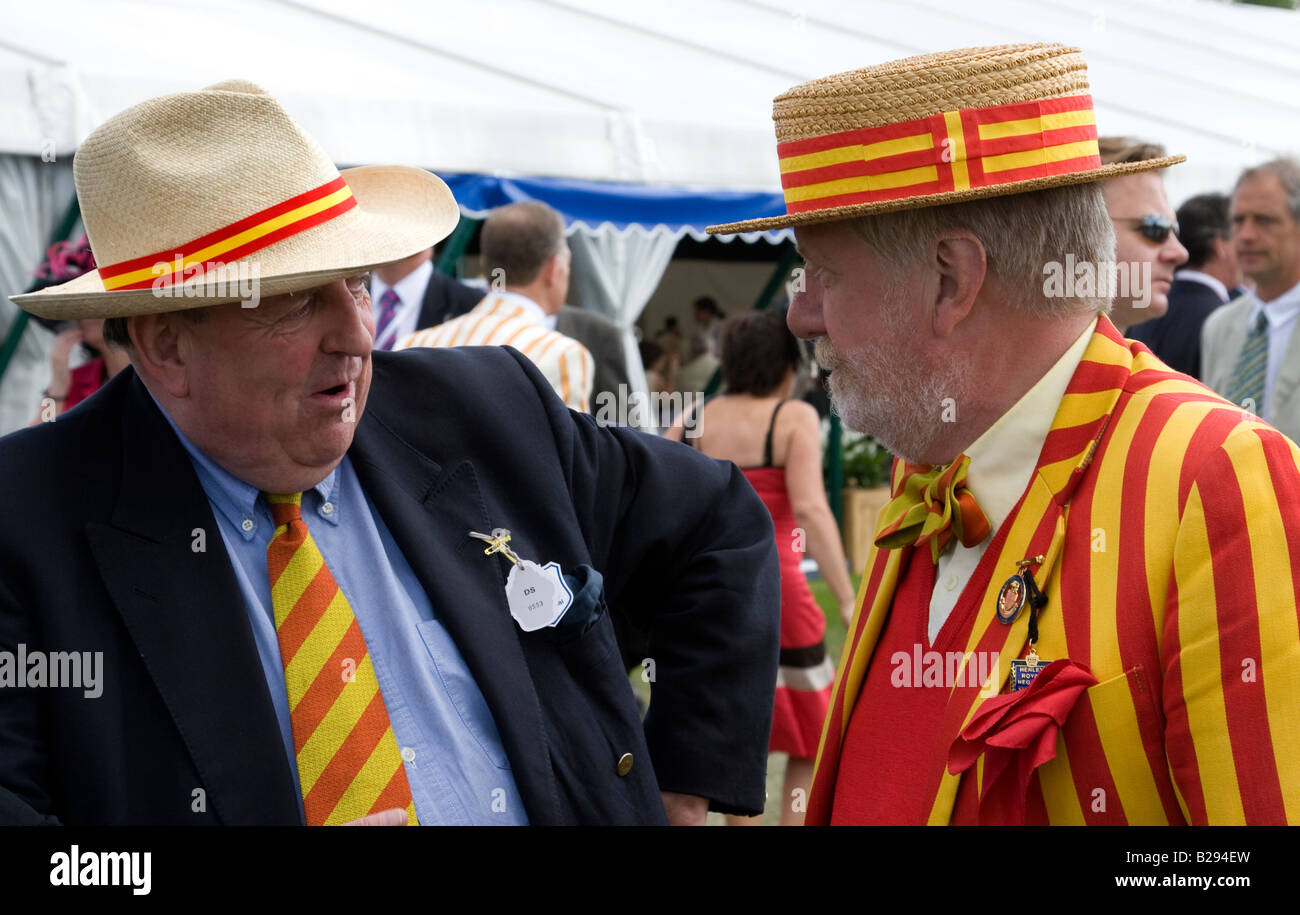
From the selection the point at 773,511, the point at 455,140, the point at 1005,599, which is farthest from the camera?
the point at 455,140

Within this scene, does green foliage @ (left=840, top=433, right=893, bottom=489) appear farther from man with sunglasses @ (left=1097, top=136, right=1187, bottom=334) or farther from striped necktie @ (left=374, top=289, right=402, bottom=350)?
man with sunglasses @ (left=1097, top=136, right=1187, bottom=334)

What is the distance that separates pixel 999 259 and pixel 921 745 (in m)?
0.63

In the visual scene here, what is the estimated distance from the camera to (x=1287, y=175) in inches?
193

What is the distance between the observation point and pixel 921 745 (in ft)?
5.59

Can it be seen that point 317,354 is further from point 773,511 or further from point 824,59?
point 824,59

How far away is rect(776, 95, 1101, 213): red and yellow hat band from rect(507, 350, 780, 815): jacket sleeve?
68 cm

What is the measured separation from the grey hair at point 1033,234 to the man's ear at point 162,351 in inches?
41.6

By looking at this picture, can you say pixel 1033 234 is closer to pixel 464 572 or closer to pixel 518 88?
pixel 464 572

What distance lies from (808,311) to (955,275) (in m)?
0.23

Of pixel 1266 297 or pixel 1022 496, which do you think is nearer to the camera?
pixel 1022 496

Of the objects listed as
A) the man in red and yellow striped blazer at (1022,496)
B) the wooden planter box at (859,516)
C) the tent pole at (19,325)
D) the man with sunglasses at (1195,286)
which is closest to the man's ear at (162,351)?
the man in red and yellow striped blazer at (1022,496)

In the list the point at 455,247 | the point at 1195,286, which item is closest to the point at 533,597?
the point at 1195,286

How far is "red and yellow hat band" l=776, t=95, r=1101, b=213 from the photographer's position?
1609mm
